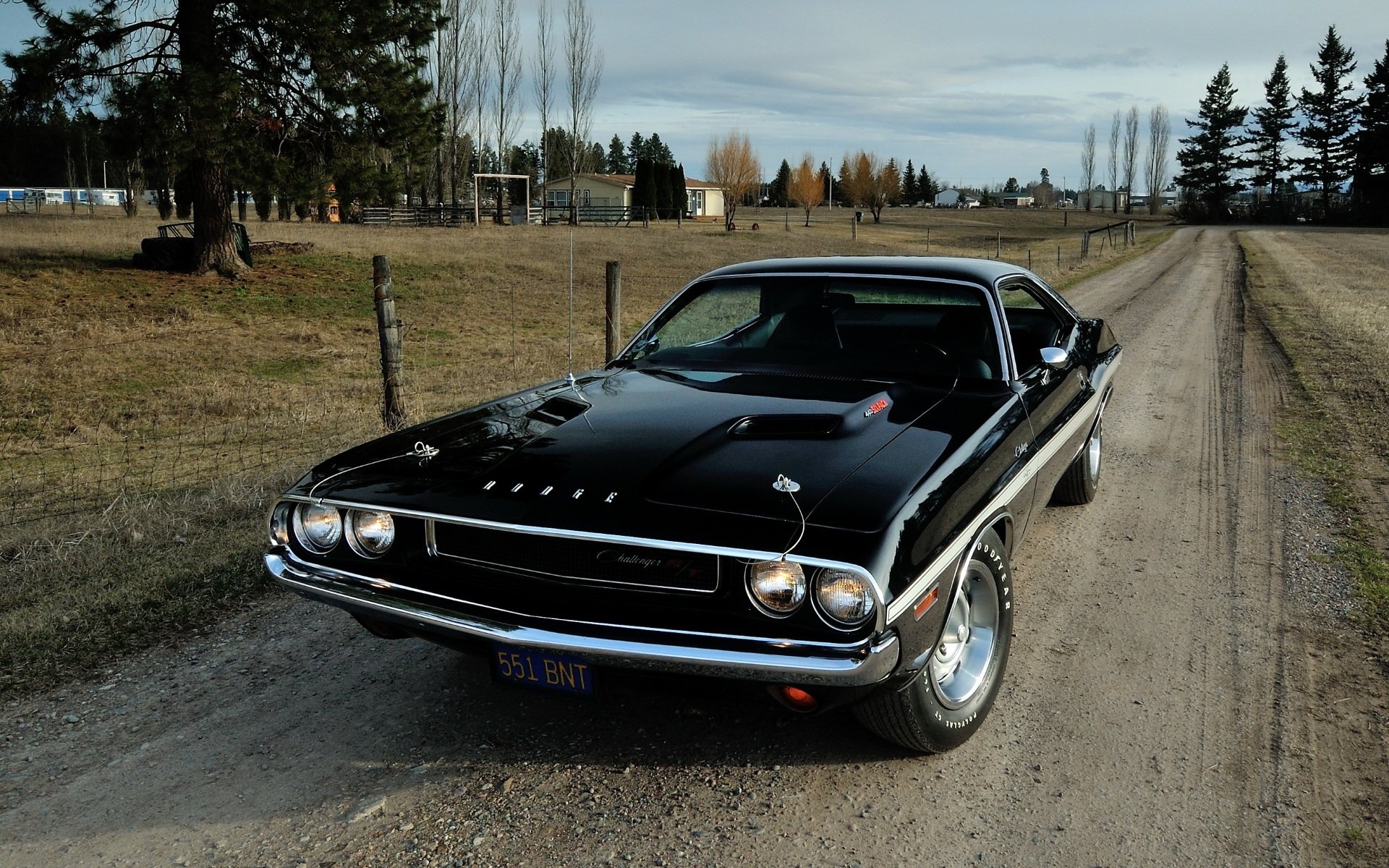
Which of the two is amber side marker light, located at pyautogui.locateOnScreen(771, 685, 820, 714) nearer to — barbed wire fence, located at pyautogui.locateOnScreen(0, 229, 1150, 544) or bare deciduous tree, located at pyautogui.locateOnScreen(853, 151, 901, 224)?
barbed wire fence, located at pyautogui.locateOnScreen(0, 229, 1150, 544)

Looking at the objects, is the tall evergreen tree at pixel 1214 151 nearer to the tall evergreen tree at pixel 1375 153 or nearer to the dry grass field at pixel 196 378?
the tall evergreen tree at pixel 1375 153

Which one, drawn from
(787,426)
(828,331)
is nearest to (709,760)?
(787,426)

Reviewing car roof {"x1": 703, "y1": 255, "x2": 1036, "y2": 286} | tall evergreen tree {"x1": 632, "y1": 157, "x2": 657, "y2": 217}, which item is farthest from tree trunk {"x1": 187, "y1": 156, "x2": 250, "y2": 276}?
tall evergreen tree {"x1": 632, "y1": 157, "x2": 657, "y2": 217}

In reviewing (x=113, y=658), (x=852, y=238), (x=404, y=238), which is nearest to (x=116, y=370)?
(x=113, y=658)

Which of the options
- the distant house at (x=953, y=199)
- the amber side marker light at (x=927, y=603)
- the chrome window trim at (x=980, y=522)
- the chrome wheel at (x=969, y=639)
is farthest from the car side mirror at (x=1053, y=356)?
the distant house at (x=953, y=199)

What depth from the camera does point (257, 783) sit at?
3.03m

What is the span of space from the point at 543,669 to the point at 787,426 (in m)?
1.08

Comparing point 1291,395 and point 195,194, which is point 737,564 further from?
point 195,194

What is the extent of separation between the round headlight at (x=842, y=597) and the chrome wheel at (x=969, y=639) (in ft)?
2.16

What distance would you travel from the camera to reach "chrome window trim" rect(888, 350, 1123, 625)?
2670 millimetres

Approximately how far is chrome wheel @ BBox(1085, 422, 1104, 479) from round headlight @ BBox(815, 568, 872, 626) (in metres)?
3.33

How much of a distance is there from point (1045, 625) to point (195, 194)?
70.3 ft

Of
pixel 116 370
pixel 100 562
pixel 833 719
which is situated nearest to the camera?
pixel 833 719

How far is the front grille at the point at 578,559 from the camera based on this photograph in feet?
8.98
